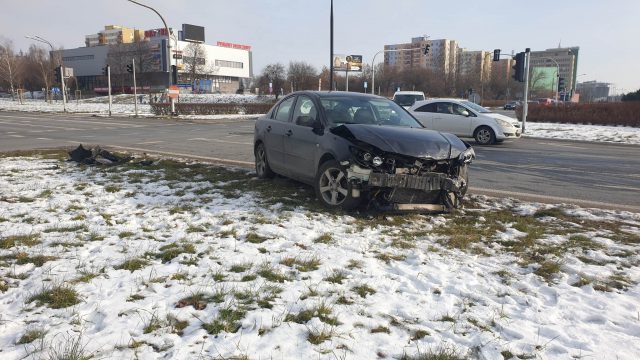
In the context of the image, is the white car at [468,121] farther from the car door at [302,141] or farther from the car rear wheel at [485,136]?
the car door at [302,141]

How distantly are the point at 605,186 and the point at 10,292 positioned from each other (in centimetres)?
883

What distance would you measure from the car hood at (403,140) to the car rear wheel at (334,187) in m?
0.41

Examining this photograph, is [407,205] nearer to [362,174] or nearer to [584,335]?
[362,174]

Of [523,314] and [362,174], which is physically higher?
[362,174]

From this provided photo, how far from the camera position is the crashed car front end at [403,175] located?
17.2 feet

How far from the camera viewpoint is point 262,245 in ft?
14.8

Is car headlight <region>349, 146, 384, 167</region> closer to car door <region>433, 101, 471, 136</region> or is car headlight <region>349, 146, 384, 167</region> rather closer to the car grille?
the car grille

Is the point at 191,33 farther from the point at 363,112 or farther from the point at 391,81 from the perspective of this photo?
the point at 363,112

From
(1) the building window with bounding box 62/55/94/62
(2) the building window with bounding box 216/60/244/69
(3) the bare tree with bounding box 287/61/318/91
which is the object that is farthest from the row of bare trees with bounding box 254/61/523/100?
(1) the building window with bounding box 62/55/94/62

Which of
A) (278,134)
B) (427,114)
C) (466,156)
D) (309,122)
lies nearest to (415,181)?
(466,156)

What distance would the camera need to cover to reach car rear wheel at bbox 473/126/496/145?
15.9m

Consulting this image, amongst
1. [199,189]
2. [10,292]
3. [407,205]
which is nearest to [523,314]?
[407,205]

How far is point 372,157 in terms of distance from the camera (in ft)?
17.4

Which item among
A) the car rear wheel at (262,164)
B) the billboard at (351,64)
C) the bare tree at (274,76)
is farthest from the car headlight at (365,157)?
the bare tree at (274,76)
